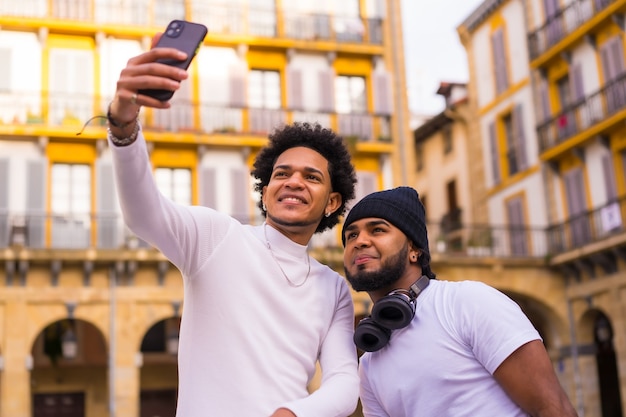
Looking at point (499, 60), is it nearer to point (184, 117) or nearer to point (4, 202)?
point (184, 117)

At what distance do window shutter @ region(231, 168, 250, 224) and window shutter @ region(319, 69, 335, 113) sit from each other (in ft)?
10.8

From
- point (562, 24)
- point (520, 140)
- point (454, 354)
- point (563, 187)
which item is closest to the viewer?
point (454, 354)

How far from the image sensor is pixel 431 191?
3459cm

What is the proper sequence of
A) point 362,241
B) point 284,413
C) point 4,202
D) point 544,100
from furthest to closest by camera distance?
1. point 544,100
2. point 4,202
3. point 362,241
4. point 284,413

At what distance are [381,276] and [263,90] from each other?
81.4 feet

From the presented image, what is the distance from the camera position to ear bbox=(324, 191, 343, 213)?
3.68 meters

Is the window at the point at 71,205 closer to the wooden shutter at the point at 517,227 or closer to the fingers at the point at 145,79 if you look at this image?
the wooden shutter at the point at 517,227

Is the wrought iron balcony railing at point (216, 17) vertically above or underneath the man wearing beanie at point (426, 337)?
above

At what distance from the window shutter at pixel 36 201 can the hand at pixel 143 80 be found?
74.5ft

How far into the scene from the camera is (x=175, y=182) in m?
26.4

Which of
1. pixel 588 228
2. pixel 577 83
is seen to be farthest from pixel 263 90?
pixel 588 228

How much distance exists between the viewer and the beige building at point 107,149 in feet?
77.8

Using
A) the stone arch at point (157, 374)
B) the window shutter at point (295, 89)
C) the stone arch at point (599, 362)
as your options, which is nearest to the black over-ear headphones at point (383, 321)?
the stone arch at point (599, 362)

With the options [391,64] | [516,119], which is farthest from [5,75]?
[516,119]
